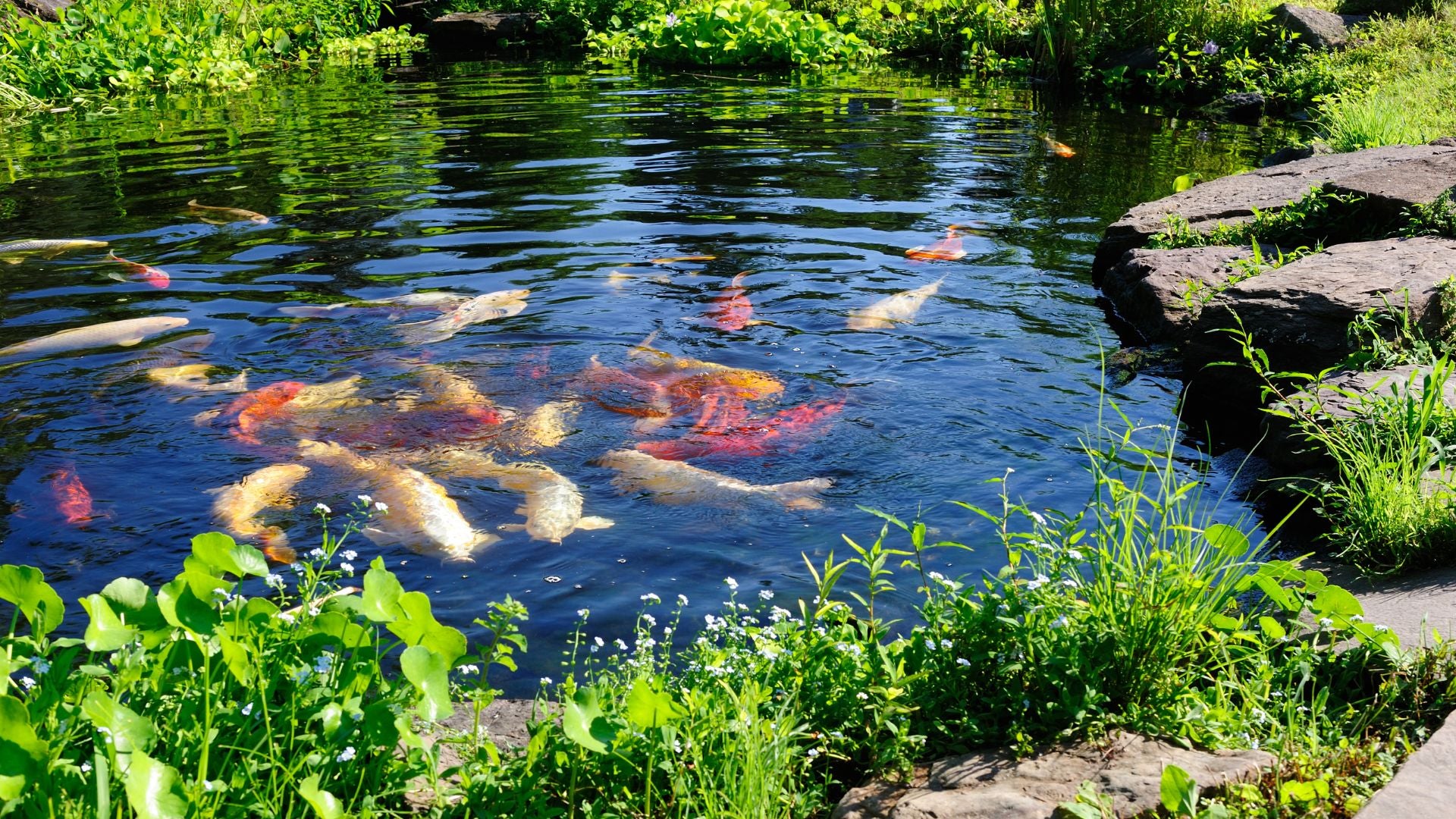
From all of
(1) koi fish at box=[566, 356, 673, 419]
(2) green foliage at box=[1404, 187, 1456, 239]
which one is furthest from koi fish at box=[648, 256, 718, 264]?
(2) green foliage at box=[1404, 187, 1456, 239]

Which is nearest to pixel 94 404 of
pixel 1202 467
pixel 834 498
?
pixel 834 498

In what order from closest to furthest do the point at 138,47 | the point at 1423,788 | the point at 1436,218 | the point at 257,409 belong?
1. the point at 1423,788
2. the point at 257,409
3. the point at 1436,218
4. the point at 138,47

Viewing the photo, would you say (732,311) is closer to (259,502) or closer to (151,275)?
(259,502)

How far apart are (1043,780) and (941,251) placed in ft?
21.8

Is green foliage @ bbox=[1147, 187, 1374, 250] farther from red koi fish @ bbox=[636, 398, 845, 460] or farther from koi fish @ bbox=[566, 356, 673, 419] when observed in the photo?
koi fish @ bbox=[566, 356, 673, 419]

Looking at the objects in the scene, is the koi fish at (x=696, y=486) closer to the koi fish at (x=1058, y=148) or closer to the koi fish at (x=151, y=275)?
the koi fish at (x=151, y=275)

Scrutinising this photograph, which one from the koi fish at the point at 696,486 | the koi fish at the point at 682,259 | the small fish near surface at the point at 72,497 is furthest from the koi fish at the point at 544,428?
the koi fish at the point at 682,259

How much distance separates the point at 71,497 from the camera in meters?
5.12

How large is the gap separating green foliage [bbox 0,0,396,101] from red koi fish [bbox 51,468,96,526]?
44.2 ft

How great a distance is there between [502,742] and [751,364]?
3848 millimetres

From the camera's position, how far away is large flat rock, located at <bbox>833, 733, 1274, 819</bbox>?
2709mm

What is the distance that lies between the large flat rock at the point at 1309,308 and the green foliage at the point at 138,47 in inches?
649

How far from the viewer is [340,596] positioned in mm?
2984

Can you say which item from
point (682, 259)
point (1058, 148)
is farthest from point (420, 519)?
point (1058, 148)
